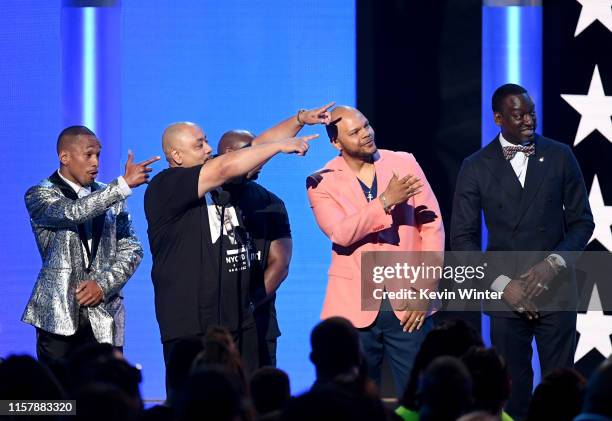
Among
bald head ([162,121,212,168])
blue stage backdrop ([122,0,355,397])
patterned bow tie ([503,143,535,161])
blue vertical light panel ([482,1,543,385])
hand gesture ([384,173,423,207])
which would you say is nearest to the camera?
hand gesture ([384,173,423,207])

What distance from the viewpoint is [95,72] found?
702 cm

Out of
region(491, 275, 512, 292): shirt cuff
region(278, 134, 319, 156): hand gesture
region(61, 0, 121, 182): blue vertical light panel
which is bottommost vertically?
region(491, 275, 512, 292): shirt cuff

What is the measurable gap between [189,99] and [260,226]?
4.92 ft

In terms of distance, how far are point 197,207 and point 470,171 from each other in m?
1.53

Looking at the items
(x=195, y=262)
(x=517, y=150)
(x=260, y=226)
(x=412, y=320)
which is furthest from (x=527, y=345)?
(x=195, y=262)

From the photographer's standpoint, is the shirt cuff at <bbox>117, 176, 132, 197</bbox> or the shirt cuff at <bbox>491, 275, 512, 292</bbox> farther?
the shirt cuff at <bbox>491, 275, 512, 292</bbox>

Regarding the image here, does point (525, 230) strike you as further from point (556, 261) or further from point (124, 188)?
point (124, 188)

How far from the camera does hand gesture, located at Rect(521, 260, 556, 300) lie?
5738 millimetres

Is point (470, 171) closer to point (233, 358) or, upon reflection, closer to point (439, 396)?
point (233, 358)

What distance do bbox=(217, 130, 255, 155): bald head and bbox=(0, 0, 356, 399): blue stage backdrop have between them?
664 mm

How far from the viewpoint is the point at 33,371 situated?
3.39 metres

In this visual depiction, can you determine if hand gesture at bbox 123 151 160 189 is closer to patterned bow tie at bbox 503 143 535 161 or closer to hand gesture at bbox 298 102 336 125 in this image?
hand gesture at bbox 298 102 336 125

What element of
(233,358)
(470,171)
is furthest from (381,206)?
(233,358)

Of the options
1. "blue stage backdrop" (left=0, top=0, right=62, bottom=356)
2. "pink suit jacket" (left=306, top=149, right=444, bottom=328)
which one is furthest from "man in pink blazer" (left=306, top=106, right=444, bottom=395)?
"blue stage backdrop" (left=0, top=0, right=62, bottom=356)
